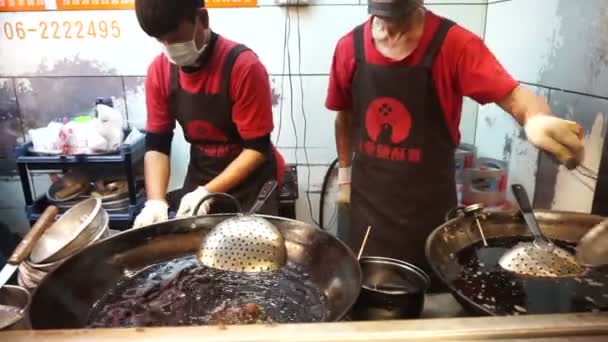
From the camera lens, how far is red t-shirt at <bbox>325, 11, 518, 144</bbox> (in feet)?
4.26

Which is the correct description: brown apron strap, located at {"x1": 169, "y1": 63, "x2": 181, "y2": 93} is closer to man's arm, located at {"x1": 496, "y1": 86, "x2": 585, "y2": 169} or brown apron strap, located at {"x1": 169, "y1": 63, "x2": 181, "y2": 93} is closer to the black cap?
the black cap

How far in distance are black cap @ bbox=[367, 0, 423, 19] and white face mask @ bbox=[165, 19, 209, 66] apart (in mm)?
591

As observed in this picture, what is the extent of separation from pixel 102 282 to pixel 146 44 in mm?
2186

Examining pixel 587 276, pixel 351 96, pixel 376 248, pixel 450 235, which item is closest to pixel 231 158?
pixel 351 96

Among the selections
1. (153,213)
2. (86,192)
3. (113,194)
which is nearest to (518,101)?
(153,213)

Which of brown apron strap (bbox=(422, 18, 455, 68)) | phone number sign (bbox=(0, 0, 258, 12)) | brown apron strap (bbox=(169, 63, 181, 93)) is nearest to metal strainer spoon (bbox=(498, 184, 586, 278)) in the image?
brown apron strap (bbox=(422, 18, 455, 68))

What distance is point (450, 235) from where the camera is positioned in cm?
102

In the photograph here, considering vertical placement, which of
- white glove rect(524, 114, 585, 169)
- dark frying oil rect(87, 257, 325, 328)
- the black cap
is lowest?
dark frying oil rect(87, 257, 325, 328)

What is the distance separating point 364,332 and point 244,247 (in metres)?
0.47

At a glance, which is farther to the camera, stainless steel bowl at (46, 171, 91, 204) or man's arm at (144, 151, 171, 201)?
stainless steel bowl at (46, 171, 91, 204)

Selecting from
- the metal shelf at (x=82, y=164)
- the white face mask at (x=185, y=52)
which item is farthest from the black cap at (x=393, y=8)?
the metal shelf at (x=82, y=164)

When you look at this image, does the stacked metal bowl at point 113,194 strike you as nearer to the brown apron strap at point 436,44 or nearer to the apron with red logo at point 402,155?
the apron with red logo at point 402,155

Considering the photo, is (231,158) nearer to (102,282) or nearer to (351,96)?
(351,96)

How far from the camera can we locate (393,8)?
132 cm
